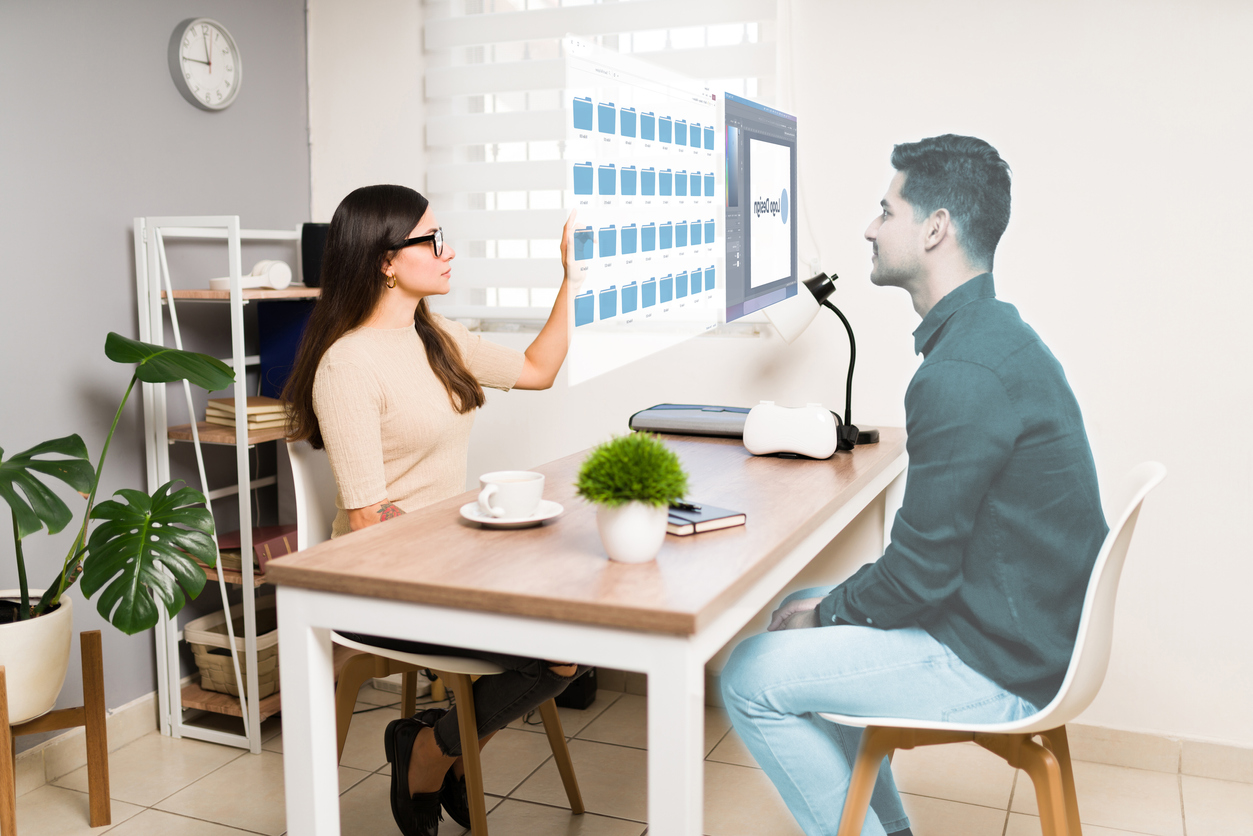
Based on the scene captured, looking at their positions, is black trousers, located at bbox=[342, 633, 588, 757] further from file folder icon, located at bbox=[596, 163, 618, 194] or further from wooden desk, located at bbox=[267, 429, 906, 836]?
file folder icon, located at bbox=[596, 163, 618, 194]

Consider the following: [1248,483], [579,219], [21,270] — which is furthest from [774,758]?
[21,270]

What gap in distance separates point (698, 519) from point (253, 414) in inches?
59.8

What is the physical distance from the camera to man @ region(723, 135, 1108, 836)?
146 centimetres

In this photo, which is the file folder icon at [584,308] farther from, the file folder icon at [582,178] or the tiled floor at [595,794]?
the tiled floor at [595,794]

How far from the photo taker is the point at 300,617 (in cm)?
136

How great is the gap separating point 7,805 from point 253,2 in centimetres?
214

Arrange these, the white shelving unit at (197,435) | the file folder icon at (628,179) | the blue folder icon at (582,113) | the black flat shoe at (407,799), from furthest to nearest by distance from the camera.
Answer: the white shelving unit at (197,435), the black flat shoe at (407,799), the file folder icon at (628,179), the blue folder icon at (582,113)

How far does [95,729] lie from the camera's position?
2.24 metres

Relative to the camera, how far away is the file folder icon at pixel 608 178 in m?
1.80

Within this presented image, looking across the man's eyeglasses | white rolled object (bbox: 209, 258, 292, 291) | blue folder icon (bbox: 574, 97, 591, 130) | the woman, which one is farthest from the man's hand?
white rolled object (bbox: 209, 258, 292, 291)

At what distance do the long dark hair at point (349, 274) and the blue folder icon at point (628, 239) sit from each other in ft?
1.52

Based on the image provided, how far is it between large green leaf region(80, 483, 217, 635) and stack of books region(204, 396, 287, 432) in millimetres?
357

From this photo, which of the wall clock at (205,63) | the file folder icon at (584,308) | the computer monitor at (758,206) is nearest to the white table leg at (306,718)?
the file folder icon at (584,308)

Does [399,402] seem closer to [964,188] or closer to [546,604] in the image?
[546,604]
